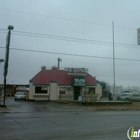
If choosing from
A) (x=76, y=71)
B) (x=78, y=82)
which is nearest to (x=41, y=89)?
(x=78, y=82)

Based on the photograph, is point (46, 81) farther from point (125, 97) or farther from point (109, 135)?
point (109, 135)

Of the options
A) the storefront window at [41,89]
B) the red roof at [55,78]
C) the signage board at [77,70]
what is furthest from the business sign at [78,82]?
the storefront window at [41,89]

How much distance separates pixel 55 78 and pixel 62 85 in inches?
71.1

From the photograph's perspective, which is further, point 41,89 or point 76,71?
point 76,71

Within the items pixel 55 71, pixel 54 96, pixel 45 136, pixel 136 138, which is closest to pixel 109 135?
pixel 136 138

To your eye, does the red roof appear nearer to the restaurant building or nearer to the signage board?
the restaurant building

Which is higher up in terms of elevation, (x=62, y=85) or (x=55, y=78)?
(x=55, y=78)

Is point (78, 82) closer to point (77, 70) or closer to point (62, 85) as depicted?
point (77, 70)

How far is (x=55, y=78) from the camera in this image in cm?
4369

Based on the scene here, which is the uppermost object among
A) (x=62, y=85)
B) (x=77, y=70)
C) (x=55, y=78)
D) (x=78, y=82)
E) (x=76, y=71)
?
(x=77, y=70)

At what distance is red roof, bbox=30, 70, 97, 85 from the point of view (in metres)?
42.9

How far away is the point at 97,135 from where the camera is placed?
399 inches

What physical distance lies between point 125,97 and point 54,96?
44.0 ft

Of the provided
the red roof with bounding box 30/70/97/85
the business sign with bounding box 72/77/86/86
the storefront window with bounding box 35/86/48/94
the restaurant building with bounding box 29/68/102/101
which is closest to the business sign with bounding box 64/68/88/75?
the restaurant building with bounding box 29/68/102/101
